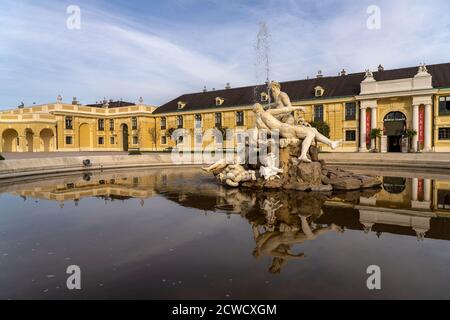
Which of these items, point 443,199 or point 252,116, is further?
point 252,116

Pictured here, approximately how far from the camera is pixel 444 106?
123ft

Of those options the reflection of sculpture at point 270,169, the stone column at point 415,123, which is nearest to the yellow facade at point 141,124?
the stone column at point 415,123

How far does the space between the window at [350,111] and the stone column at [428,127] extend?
26.9ft

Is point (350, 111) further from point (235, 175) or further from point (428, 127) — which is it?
point (235, 175)

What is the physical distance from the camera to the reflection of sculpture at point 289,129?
1278 cm

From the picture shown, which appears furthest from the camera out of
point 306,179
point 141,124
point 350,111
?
point 141,124

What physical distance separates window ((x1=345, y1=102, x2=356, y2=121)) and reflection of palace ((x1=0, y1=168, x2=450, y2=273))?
101 feet

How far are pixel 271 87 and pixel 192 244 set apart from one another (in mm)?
10277

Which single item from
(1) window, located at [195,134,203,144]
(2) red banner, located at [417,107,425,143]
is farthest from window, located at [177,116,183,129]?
(2) red banner, located at [417,107,425,143]

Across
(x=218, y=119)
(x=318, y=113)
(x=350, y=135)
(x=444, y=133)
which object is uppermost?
(x=218, y=119)

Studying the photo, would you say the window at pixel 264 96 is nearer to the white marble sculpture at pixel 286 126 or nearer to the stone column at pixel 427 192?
the white marble sculpture at pixel 286 126

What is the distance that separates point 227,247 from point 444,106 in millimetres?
41618

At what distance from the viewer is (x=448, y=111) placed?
1479 inches

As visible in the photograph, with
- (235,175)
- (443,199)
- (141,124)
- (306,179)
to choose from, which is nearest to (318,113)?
(141,124)
